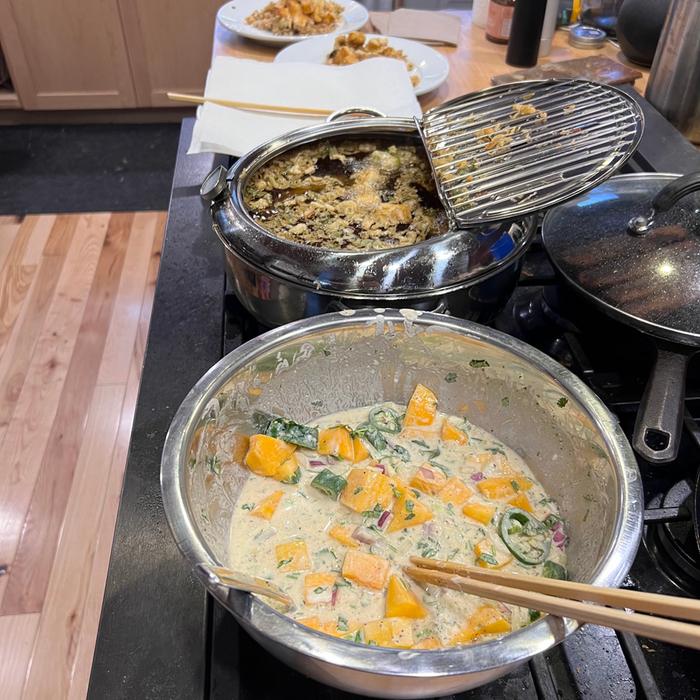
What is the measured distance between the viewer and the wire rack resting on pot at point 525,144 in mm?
818

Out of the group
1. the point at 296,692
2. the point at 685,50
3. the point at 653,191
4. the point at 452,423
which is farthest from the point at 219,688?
the point at 685,50

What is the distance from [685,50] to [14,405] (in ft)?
5.91

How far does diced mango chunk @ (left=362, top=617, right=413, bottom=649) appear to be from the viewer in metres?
0.60

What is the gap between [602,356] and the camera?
2.91 feet

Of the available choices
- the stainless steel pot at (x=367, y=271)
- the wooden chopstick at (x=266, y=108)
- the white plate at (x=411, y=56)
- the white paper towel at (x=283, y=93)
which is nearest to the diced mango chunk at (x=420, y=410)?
the stainless steel pot at (x=367, y=271)

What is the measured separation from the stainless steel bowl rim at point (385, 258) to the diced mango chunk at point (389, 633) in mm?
367

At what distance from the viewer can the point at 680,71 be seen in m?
1.31

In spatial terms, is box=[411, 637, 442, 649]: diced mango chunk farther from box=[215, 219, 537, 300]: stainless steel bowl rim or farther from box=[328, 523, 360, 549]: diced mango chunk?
box=[215, 219, 537, 300]: stainless steel bowl rim

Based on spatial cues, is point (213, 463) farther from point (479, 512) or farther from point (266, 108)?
point (266, 108)

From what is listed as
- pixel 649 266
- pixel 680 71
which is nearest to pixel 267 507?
pixel 649 266

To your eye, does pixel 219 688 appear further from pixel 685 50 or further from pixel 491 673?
pixel 685 50

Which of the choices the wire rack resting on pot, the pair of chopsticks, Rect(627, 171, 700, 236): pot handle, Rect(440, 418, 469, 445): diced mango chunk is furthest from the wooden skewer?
Rect(627, 171, 700, 236): pot handle

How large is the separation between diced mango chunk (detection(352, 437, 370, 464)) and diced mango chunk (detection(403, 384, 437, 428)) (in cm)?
7

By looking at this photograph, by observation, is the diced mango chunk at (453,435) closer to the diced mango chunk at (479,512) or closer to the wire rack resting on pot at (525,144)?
the diced mango chunk at (479,512)
